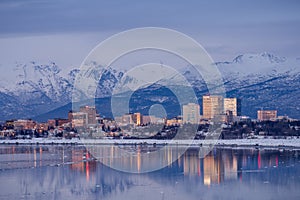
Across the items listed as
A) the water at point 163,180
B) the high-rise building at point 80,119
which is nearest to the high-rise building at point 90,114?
the high-rise building at point 80,119

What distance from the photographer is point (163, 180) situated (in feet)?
84.2

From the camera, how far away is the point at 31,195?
22562mm

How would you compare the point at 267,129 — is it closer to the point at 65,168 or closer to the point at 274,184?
the point at 65,168

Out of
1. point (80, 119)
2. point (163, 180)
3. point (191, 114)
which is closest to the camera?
point (163, 180)

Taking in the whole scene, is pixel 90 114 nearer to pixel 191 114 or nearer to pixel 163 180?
pixel 191 114

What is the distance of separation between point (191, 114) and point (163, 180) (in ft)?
240

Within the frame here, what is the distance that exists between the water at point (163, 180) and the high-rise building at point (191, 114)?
196 feet


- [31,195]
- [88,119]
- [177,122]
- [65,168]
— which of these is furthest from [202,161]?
[88,119]

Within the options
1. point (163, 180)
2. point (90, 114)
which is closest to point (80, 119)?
point (90, 114)

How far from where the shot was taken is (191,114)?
9875 centimetres

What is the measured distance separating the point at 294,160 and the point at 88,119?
70239mm

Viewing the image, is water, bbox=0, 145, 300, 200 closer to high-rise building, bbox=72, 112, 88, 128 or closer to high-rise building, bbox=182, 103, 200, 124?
high-rise building, bbox=182, 103, 200, 124

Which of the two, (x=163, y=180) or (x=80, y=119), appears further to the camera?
(x=80, y=119)

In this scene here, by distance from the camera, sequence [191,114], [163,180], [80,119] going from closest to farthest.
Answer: [163,180] → [191,114] → [80,119]
